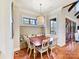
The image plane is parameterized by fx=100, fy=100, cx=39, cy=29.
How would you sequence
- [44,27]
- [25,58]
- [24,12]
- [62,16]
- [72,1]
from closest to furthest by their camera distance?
[25,58] < [72,1] < [24,12] < [62,16] < [44,27]

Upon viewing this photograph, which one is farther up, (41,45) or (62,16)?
(62,16)

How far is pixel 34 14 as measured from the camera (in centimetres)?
694

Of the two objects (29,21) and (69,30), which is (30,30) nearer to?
(29,21)

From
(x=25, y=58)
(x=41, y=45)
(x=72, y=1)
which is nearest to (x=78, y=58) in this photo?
(x=41, y=45)

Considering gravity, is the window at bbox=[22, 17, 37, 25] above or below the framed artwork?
above

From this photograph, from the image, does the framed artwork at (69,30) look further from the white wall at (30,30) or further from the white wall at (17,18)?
the white wall at (17,18)

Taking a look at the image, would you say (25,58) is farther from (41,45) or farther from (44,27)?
(44,27)

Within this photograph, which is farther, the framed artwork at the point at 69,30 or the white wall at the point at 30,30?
the framed artwork at the point at 69,30

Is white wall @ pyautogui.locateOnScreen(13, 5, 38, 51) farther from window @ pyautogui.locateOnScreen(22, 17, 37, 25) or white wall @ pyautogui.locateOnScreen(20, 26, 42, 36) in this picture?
white wall @ pyautogui.locateOnScreen(20, 26, 42, 36)

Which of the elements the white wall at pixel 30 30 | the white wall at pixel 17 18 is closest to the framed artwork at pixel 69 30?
the white wall at pixel 30 30

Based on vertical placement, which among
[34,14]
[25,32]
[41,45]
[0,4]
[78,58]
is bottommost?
[78,58]

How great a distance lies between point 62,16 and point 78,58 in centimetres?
321

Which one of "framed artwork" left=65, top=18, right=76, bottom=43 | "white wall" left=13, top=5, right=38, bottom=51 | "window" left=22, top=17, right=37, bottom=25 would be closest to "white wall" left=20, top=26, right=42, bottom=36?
"window" left=22, top=17, right=37, bottom=25

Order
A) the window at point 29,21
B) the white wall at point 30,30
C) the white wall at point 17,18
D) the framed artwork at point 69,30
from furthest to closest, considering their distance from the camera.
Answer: the framed artwork at point 69,30
the window at point 29,21
the white wall at point 30,30
the white wall at point 17,18
